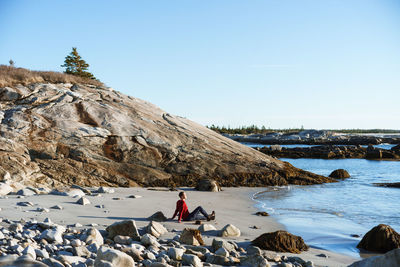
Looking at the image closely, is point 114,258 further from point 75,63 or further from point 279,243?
point 75,63

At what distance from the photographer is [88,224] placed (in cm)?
759

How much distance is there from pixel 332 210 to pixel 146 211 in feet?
20.8

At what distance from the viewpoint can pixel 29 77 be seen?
54.2 feet

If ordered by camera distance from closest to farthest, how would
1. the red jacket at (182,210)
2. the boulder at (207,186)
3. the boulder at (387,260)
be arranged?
the boulder at (387,260) → the red jacket at (182,210) → the boulder at (207,186)

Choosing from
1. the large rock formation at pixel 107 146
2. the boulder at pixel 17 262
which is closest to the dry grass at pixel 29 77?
the large rock formation at pixel 107 146

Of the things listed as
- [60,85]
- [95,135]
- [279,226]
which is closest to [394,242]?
[279,226]

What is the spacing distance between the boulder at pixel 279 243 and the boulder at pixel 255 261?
1094 millimetres

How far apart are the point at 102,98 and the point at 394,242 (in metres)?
13.2

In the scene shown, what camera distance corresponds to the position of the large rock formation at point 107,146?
1354cm

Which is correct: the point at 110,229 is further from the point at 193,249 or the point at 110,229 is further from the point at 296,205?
the point at 296,205

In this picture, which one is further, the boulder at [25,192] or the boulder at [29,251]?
the boulder at [25,192]

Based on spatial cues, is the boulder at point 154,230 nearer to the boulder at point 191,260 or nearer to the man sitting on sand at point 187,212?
the man sitting on sand at point 187,212

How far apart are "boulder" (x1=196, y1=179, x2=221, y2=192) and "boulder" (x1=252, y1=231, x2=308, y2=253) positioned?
7.24 meters

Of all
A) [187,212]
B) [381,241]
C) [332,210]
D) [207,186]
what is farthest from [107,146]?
[381,241]
